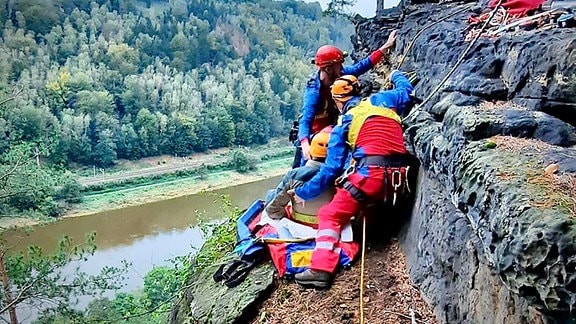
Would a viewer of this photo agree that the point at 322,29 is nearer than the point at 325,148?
No

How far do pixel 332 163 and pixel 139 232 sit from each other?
18.5 metres

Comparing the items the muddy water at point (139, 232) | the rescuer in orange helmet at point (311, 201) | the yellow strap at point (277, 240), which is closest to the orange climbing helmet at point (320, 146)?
the rescuer in orange helmet at point (311, 201)

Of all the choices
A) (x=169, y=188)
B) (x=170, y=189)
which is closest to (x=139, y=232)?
(x=170, y=189)

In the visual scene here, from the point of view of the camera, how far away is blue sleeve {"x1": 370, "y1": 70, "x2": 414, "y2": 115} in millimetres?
3545

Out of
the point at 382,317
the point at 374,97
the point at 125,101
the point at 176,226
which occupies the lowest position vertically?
the point at 176,226

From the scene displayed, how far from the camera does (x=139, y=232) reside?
20.5 meters

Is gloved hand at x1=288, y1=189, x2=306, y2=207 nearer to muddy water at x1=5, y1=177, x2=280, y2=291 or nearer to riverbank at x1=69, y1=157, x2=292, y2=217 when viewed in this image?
muddy water at x1=5, y1=177, x2=280, y2=291

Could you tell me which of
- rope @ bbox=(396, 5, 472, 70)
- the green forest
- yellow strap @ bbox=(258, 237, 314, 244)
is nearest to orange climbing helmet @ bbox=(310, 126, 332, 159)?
yellow strap @ bbox=(258, 237, 314, 244)

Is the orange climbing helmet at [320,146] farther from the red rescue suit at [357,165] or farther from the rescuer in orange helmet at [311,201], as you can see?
the red rescue suit at [357,165]

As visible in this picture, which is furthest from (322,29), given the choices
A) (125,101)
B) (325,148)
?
(325,148)

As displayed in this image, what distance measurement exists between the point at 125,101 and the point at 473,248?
36.6 m

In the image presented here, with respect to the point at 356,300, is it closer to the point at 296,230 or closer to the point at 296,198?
the point at 296,230

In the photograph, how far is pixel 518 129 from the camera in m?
2.11

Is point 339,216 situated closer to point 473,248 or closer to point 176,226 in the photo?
point 473,248
